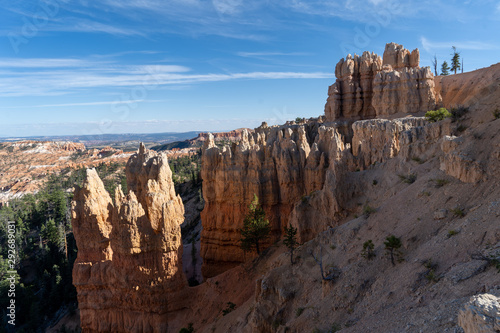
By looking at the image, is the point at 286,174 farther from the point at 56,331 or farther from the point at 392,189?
the point at 56,331

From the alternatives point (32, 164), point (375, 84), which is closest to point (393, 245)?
point (375, 84)

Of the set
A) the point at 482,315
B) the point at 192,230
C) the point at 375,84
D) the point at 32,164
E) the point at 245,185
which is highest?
the point at 375,84

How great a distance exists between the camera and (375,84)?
46219mm

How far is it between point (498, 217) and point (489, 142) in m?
4.94

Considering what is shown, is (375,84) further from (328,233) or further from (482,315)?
(482,315)

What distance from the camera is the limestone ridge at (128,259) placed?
21.6 meters

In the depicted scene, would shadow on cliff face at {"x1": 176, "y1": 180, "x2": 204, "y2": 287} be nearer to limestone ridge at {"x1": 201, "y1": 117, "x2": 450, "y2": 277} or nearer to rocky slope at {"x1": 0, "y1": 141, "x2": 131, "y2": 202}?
limestone ridge at {"x1": 201, "y1": 117, "x2": 450, "y2": 277}

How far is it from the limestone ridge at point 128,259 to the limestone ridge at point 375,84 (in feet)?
115

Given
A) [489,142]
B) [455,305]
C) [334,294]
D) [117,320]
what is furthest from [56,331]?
[489,142]

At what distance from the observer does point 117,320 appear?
22688 millimetres

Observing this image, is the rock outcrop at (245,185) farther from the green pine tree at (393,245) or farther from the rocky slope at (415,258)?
the green pine tree at (393,245)

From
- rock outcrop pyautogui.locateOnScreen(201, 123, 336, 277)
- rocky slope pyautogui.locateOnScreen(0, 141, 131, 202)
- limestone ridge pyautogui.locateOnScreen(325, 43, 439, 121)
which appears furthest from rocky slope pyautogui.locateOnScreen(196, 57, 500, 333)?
rocky slope pyautogui.locateOnScreen(0, 141, 131, 202)

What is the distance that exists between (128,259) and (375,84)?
135 feet

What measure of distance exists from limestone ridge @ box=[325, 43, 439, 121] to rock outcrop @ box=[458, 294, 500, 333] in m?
43.7
